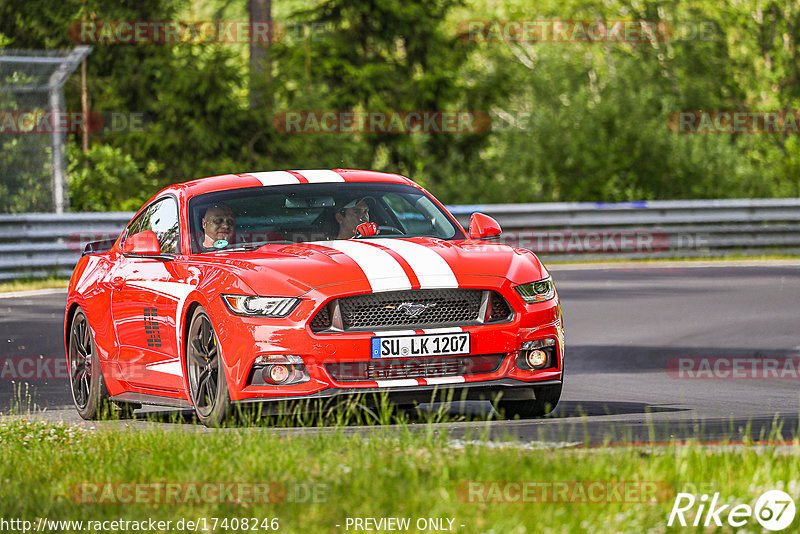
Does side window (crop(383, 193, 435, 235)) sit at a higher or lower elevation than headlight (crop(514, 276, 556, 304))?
higher

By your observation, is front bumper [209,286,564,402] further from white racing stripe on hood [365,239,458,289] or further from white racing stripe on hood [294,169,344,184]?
white racing stripe on hood [294,169,344,184]

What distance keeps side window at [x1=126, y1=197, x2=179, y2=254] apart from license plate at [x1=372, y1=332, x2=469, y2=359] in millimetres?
1923

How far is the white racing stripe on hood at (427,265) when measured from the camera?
845 centimetres

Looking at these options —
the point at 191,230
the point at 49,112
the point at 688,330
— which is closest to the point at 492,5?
the point at 49,112

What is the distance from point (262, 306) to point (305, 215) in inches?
53.3

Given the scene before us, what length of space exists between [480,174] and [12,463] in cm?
2994

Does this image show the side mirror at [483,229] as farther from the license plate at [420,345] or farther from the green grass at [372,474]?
the green grass at [372,474]

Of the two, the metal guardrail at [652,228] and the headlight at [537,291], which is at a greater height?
the headlight at [537,291]

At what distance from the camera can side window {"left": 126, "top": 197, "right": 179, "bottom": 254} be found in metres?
9.86

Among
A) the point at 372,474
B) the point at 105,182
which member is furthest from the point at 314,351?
the point at 105,182

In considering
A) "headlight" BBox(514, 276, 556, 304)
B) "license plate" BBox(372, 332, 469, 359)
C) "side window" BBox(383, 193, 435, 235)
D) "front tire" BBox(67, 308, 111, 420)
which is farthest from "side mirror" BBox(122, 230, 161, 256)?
"headlight" BBox(514, 276, 556, 304)

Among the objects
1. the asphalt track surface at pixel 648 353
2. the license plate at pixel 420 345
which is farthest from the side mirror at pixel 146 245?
the license plate at pixel 420 345

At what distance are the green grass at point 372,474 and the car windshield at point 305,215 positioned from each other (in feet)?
6.79

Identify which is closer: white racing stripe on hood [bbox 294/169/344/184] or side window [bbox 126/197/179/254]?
side window [bbox 126/197/179/254]
